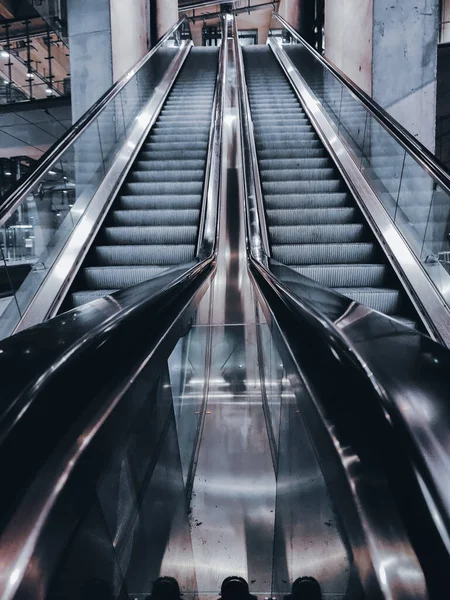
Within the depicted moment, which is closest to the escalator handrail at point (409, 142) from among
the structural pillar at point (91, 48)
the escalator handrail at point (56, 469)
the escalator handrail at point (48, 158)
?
the escalator handrail at point (48, 158)

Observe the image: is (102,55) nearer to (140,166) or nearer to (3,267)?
(140,166)

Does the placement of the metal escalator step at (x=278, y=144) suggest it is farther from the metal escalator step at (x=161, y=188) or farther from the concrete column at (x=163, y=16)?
the concrete column at (x=163, y=16)

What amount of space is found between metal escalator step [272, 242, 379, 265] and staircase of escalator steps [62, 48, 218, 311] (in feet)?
2.66

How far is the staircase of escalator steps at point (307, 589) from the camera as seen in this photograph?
1.06m

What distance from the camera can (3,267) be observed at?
10.6ft

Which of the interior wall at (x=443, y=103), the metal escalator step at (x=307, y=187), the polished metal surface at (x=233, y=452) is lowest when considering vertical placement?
the polished metal surface at (x=233, y=452)

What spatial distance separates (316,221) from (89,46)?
4.60 m

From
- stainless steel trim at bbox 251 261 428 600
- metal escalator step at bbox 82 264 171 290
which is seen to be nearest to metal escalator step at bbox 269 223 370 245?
metal escalator step at bbox 82 264 171 290

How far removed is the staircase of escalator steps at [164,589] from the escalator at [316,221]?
2.32 metres

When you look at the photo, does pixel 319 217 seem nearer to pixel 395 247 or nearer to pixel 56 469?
pixel 395 247

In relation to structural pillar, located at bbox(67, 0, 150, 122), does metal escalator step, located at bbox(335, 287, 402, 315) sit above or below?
below

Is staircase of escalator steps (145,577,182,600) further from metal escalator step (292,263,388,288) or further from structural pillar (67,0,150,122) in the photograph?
structural pillar (67,0,150,122)

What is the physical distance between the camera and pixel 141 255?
4348 millimetres

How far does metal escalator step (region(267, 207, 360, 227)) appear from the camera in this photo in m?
4.69
